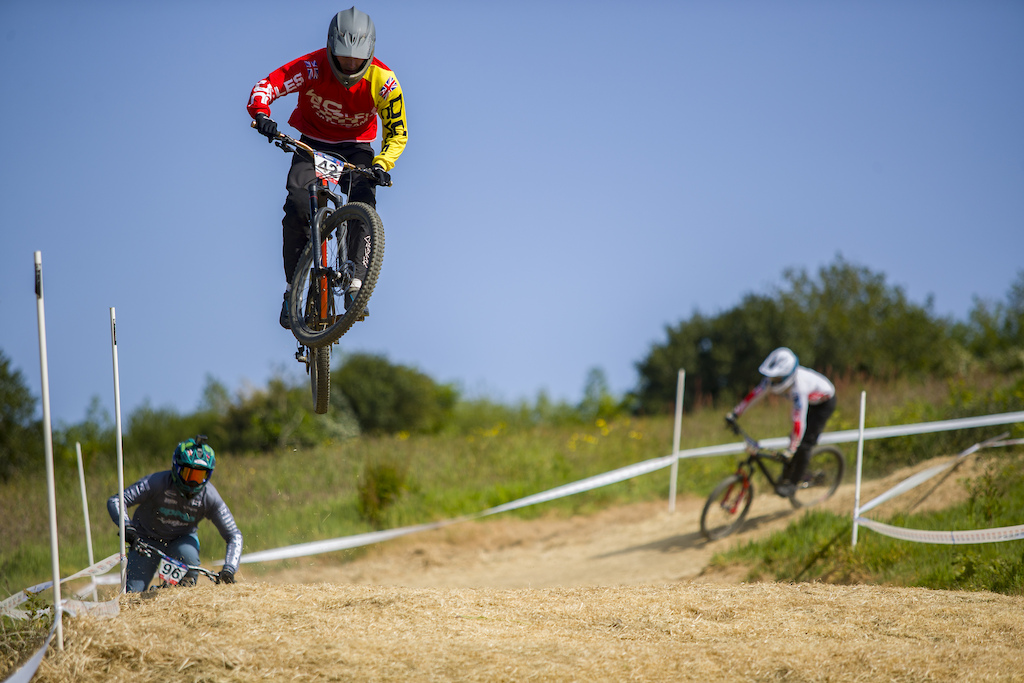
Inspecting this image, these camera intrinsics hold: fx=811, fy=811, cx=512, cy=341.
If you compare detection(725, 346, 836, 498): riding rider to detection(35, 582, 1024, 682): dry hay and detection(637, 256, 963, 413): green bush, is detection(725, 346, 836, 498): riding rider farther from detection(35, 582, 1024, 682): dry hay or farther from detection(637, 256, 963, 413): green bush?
detection(637, 256, 963, 413): green bush

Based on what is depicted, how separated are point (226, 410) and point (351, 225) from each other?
1638cm

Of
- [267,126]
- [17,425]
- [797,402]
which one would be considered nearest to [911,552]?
[797,402]

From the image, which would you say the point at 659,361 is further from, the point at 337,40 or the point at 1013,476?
the point at 337,40

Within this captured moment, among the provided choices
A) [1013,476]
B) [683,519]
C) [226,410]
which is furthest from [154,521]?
[226,410]

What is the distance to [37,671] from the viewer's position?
4633 millimetres

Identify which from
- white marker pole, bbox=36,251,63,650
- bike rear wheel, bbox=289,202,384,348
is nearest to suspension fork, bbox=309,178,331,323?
bike rear wheel, bbox=289,202,384,348

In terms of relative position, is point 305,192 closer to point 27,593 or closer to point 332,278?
point 332,278

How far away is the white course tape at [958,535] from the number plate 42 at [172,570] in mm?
6587

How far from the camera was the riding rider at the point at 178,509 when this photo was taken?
Result: 267 inches

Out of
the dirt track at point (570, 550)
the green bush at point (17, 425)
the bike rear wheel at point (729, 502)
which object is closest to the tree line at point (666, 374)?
the green bush at point (17, 425)

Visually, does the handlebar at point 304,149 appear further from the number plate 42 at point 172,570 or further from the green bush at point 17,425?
the green bush at point 17,425

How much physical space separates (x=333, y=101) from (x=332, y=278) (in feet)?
4.37

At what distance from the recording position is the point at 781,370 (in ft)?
35.0

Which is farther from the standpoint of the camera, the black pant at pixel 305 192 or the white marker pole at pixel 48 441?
the black pant at pixel 305 192
